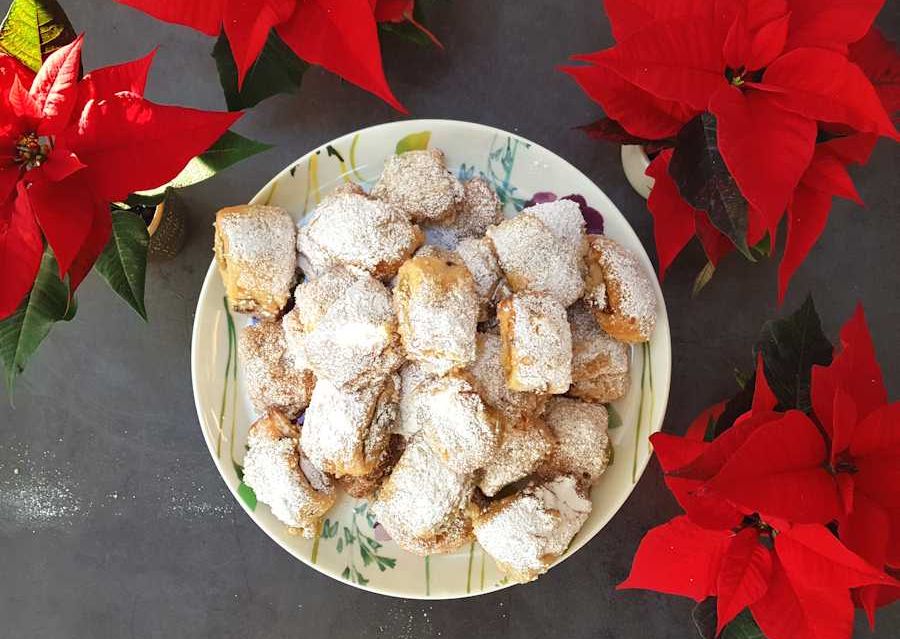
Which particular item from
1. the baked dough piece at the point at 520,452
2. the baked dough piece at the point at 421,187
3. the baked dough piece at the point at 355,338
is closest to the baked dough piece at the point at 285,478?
→ the baked dough piece at the point at 355,338

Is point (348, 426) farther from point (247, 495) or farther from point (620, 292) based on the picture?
point (620, 292)

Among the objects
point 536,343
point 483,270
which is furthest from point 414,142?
point 536,343

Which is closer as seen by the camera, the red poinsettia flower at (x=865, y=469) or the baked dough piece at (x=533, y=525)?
the red poinsettia flower at (x=865, y=469)

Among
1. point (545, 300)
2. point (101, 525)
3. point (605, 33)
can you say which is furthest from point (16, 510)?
point (605, 33)

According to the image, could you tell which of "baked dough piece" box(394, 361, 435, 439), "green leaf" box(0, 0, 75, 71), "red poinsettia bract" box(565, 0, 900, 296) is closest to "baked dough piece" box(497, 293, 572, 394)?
"baked dough piece" box(394, 361, 435, 439)

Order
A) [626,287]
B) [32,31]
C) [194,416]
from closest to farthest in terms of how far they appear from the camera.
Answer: [32,31] → [626,287] → [194,416]

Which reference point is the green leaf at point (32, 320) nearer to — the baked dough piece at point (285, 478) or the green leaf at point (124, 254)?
the green leaf at point (124, 254)

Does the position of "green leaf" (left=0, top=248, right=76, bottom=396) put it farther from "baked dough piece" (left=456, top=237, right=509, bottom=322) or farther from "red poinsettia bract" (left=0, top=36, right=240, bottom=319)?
"baked dough piece" (left=456, top=237, right=509, bottom=322)

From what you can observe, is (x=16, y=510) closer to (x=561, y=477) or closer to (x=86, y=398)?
(x=86, y=398)
